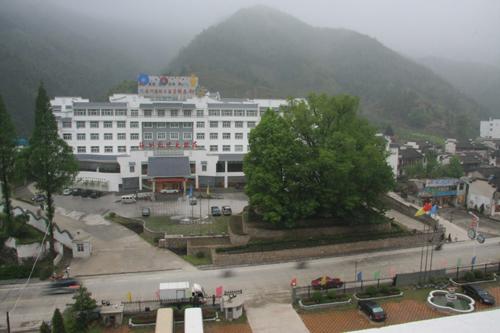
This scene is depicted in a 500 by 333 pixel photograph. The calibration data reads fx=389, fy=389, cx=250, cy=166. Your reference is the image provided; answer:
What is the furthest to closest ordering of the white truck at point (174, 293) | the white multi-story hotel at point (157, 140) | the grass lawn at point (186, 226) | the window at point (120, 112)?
the window at point (120, 112)
the white multi-story hotel at point (157, 140)
the grass lawn at point (186, 226)
the white truck at point (174, 293)

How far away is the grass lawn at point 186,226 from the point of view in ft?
105

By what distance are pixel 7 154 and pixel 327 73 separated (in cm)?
14605

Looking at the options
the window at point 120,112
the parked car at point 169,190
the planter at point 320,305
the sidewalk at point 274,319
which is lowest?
the sidewalk at point 274,319

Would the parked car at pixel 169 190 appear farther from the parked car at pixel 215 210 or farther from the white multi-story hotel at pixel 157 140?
the parked car at pixel 215 210

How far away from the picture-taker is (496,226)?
37.1 m

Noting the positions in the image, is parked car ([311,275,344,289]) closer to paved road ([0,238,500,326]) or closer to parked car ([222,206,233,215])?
paved road ([0,238,500,326])

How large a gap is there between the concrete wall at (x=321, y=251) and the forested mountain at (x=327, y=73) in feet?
312

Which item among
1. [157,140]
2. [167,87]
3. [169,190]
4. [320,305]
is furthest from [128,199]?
[320,305]

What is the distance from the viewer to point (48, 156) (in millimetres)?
26750

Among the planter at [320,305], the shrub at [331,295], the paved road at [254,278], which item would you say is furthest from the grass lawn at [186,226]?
the planter at [320,305]

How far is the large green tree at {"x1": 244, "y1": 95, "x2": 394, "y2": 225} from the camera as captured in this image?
28516 mm

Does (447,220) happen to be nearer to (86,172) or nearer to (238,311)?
(238,311)

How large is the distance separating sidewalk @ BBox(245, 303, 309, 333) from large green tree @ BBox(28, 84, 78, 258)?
16.0 m

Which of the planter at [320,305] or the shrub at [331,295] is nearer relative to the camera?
the planter at [320,305]
